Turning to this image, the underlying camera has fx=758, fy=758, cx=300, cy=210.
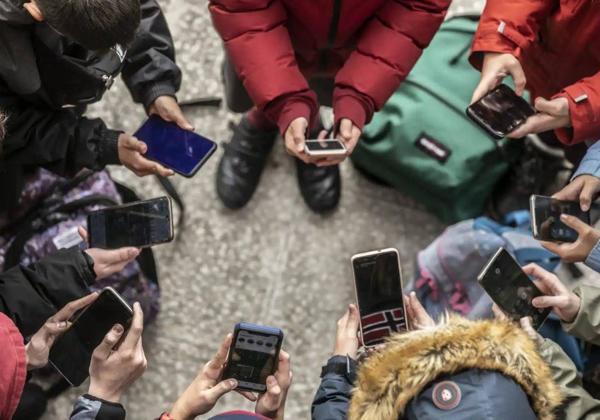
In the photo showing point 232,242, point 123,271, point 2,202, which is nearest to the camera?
point 2,202

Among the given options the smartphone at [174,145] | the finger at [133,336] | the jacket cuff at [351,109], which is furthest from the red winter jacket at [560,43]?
the finger at [133,336]

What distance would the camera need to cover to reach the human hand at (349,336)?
1.92 metres

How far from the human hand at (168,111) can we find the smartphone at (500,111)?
83 cm

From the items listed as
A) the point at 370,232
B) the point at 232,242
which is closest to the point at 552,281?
the point at 370,232

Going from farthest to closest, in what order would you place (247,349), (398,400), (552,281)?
(552,281)
(247,349)
(398,400)

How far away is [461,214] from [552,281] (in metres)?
0.71

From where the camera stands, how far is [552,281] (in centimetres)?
196

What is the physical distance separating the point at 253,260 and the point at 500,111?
3.37ft

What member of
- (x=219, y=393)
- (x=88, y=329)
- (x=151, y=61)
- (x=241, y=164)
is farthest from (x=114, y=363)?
(x=241, y=164)

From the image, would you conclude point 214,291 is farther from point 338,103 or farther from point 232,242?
point 338,103

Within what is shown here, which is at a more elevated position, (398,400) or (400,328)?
(398,400)

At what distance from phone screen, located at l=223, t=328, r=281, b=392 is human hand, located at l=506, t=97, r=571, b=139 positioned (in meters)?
0.90

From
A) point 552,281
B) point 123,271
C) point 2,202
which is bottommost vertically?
point 123,271

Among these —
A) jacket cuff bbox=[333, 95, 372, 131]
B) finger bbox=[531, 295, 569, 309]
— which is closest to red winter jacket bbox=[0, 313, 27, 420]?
jacket cuff bbox=[333, 95, 372, 131]
